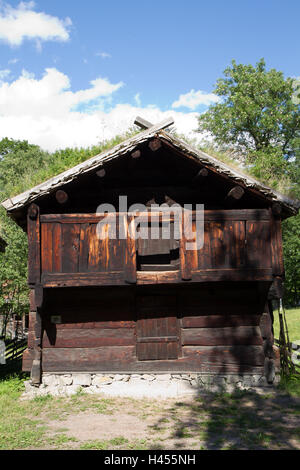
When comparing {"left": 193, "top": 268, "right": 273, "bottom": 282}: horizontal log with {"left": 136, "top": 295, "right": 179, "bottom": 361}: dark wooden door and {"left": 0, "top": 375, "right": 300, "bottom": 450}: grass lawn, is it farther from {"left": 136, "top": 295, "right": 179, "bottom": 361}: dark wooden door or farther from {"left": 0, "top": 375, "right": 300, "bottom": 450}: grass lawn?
{"left": 0, "top": 375, "right": 300, "bottom": 450}: grass lawn

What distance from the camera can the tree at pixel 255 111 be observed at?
101 ft

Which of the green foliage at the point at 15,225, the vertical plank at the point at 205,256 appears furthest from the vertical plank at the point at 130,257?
the green foliage at the point at 15,225

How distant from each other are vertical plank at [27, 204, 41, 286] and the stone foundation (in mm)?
2631

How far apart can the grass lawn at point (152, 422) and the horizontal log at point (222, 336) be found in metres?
1.25

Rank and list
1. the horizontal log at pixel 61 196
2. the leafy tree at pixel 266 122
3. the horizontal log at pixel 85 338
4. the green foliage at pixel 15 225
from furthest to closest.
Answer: the leafy tree at pixel 266 122 → the green foliage at pixel 15 225 → the horizontal log at pixel 85 338 → the horizontal log at pixel 61 196

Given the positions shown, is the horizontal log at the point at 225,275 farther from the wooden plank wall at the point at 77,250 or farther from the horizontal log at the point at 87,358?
the horizontal log at the point at 87,358

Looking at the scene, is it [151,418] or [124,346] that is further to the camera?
[124,346]

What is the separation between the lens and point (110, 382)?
10.2m

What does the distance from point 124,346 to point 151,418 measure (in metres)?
2.47

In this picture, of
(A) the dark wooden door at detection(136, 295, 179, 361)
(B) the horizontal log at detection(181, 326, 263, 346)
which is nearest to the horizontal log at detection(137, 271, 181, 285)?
(A) the dark wooden door at detection(136, 295, 179, 361)

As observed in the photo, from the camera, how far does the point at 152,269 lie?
10.6 meters

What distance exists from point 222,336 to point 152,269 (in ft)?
8.24
